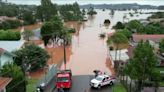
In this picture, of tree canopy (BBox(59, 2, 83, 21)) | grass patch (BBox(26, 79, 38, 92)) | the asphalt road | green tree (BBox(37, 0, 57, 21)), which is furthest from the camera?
tree canopy (BBox(59, 2, 83, 21))

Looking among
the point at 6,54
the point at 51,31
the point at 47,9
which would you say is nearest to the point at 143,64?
the point at 6,54

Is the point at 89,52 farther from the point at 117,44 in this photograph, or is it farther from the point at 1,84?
the point at 1,84

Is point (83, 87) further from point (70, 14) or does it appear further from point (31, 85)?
point (70, 14)

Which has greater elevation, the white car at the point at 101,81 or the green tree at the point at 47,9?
the green tree at the point at 47,9

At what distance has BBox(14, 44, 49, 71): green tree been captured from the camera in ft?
89.2

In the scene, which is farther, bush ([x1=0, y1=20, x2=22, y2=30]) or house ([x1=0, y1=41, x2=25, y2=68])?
bush ([x1=0, y1=20, x2=22, y2=30])

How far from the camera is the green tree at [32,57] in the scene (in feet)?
89.2

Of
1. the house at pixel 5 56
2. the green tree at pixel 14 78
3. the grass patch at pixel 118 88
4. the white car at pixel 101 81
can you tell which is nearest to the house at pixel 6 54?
the house at pixel 5 56

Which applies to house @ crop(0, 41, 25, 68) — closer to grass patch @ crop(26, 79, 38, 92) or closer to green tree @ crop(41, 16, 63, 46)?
grass patch @ crop(26, 79, 38, 92)

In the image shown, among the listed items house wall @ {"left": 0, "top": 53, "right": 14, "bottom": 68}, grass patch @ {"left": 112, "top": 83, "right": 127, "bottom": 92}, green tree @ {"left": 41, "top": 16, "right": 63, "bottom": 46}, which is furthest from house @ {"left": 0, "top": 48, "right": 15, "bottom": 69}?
green tree @ {"left": 41, "top": 16, "right": 63, "bottom": 46}

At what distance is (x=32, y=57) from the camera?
92.3ft

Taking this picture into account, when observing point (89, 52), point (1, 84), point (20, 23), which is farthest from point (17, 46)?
point (20, 23)

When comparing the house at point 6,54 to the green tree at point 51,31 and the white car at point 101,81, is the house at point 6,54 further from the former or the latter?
the green tree at point 51,31

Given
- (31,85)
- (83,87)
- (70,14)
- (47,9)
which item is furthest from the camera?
(70,14)
